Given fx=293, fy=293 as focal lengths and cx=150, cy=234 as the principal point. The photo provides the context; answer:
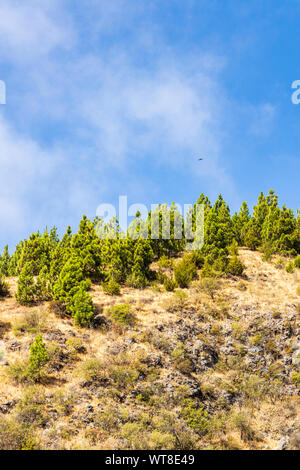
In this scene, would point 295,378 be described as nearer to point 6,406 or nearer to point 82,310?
point 82,310

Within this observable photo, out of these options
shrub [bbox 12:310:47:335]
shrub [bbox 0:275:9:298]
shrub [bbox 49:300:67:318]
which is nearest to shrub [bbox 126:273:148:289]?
shrub [bbox 49:300:67:318]

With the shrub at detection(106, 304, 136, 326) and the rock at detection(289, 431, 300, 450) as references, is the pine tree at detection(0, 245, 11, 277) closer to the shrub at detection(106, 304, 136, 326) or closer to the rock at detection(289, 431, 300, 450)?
the shrub at detection(106, 304, 136, 326)

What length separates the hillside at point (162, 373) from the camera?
15977 mm

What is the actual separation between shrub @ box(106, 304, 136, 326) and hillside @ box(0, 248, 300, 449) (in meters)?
0.11

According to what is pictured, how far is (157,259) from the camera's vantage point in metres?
39.8

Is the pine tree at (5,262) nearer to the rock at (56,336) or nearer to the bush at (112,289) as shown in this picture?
the bush at (112,289)

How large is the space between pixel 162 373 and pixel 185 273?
1231 centimetres

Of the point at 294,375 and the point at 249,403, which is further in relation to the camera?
the point at 294,375

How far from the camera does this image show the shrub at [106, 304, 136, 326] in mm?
24328

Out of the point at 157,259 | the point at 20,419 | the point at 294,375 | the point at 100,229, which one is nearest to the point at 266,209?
the point at 157,259

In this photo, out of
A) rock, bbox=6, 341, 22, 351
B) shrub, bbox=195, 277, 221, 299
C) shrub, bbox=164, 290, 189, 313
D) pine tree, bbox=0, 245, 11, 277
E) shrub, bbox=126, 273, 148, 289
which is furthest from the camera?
pine tree, bbox=0, 245, 11, 277

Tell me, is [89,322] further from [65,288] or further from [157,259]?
[157,259]
